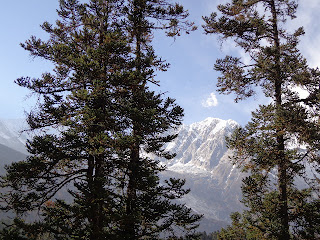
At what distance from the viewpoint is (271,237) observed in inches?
364

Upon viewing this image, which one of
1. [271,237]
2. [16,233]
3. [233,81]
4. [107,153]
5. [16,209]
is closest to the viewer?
[16,233]

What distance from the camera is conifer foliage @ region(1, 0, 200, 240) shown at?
8.05 metres

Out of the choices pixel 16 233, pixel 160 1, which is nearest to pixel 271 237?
pixel 16 233

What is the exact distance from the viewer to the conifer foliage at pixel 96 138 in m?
8.05

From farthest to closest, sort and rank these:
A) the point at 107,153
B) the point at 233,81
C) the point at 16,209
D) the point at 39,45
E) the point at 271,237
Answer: the point at 233,81
the point at 39,45
the point at 271,237
the point at 107,153
the point at 16,209

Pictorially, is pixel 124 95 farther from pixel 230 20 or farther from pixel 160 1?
pixel 230 20

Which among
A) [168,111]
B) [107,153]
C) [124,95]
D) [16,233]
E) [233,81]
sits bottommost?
[16,233]

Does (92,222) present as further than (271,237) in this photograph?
No

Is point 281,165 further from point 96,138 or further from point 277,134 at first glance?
point 96,138

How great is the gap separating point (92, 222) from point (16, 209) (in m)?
2.64

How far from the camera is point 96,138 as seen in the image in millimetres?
7801

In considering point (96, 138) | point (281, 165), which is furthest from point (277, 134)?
point (96, 138)

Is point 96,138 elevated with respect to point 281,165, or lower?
lower

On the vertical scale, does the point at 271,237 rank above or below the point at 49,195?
above
